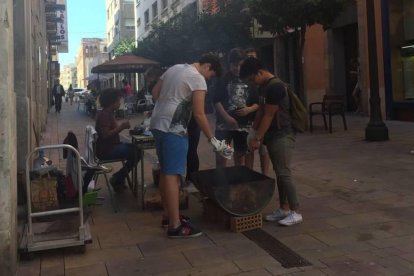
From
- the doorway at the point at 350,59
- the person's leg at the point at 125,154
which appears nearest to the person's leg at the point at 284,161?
the person's leg at the point at 125,154

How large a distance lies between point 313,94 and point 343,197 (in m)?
14.8

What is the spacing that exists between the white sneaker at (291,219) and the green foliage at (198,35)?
10897mm

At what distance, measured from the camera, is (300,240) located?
484cm

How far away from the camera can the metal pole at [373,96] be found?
34.7 ft

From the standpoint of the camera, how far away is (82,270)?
14.0 feet

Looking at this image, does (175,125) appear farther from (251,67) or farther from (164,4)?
(164,4)

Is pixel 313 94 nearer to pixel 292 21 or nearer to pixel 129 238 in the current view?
pixel 292 21

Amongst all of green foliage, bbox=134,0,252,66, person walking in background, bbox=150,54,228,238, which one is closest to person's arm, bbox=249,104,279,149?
person walking in background, bbox=150,54,228,238

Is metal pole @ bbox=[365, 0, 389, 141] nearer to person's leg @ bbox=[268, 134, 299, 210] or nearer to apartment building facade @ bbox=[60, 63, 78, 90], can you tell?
person's leg @ bbox=[268, 134, 299, 210]

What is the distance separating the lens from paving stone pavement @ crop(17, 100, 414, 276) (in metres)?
4.23

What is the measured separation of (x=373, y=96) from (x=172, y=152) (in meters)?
7.30

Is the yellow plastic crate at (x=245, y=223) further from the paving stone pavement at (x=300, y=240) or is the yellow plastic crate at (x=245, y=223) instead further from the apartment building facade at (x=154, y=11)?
the apartment building facade at (x=154, y=11)

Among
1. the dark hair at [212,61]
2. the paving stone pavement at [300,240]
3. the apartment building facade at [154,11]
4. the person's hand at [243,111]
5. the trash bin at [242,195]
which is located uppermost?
the apartment building facade at [154,11]

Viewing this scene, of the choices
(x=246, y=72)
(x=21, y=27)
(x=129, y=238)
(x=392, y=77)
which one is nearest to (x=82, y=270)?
(x=129, y=238)
